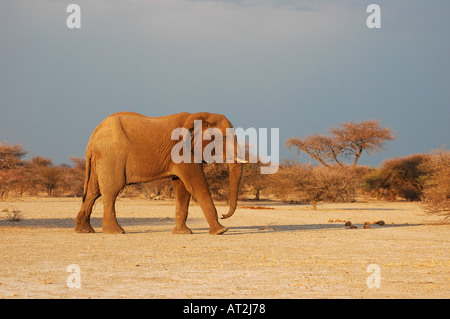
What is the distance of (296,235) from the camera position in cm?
1619

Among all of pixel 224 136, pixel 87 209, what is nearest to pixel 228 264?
pixel 224 136

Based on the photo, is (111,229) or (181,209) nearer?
Answer: (111,229)

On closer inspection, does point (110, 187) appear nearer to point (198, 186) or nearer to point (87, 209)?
point (87, 209)

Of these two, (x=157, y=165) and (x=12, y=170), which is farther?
(x=12, y=170)

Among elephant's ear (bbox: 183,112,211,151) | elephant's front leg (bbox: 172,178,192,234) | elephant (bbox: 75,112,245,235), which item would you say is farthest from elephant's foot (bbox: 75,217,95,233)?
elephant's ear (bbox: 183,112,211,151)

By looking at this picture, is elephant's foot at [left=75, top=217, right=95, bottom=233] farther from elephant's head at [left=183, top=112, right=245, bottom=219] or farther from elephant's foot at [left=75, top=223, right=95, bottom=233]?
elephant's head at [left=183, top=112, right=245, bottom=219]

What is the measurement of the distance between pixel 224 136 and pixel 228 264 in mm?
6445

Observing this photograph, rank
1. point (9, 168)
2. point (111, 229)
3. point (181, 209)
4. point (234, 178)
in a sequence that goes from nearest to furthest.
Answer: point (234, 178) < point (111, 229) < point (181, 209) < point (9, 168)

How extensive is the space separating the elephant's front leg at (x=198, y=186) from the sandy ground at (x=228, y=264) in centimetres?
63

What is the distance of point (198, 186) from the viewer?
15.8m
